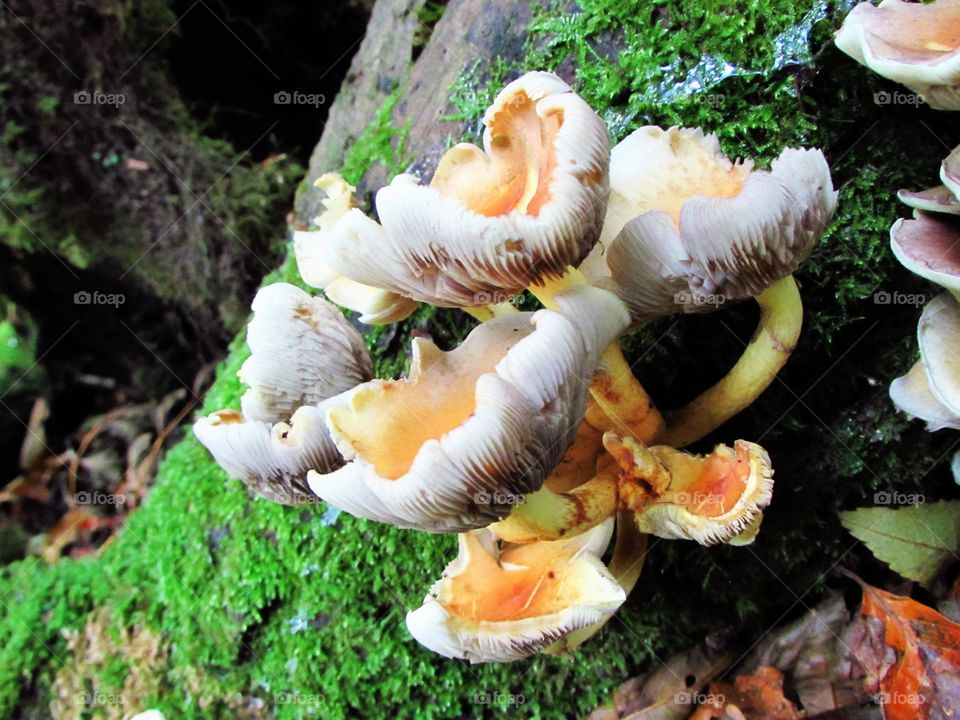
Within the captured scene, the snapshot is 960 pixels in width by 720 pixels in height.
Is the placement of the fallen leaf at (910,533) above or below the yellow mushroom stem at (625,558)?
below

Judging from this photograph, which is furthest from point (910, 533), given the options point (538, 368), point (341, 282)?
point (341, 282)

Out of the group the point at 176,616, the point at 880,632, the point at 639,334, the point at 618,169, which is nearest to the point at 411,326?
the point at 639,334

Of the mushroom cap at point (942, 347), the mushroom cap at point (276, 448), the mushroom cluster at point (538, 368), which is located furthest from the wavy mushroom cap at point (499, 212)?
the mushroom cap at point (942, 347)

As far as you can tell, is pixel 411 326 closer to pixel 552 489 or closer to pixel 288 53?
pixel 552 489

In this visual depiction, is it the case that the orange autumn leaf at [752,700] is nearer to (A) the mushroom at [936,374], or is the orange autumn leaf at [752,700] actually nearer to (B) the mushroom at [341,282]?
(A) the mushroom at [936,374]

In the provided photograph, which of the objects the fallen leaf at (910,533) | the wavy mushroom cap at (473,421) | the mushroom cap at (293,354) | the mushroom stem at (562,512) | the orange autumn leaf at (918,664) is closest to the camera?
the wavy mushroom cap at (473,421)

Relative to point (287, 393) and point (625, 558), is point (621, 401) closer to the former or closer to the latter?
point (625, 558)

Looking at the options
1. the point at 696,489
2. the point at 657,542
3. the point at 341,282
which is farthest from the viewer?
the point at 657,542

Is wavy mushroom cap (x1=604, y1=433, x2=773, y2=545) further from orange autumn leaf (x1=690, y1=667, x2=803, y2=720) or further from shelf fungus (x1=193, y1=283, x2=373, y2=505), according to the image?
orange autumn leaf (x1=690, y1=667, x2=803, y2=720)
